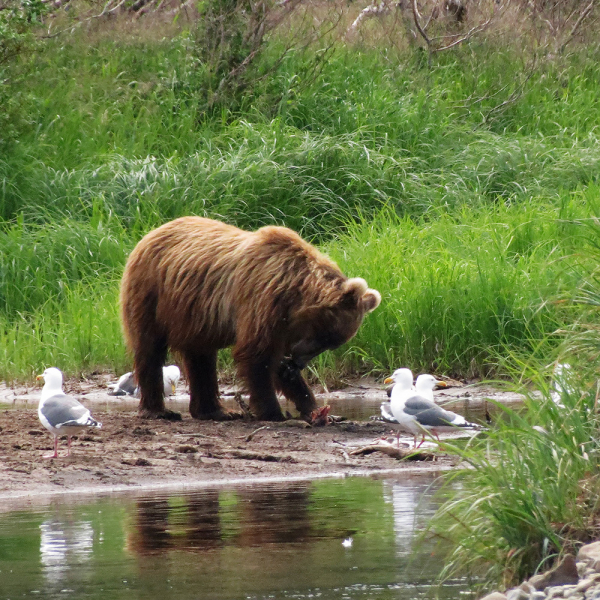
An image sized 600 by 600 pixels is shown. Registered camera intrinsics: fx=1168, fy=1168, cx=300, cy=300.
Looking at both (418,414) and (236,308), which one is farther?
(236,308)

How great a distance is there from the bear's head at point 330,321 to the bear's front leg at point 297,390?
14cm

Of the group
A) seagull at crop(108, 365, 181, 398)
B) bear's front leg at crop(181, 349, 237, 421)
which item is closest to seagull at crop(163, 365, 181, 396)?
seagull at crop(108, 365, 181, 398)

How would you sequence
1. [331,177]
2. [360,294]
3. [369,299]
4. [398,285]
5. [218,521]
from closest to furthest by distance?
1. [218,521]
2. [360,294]
3. [369,299]
4. [398,285]
5. [331,177]

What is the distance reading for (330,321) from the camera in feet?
25.8

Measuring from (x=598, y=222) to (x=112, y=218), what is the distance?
325 inches

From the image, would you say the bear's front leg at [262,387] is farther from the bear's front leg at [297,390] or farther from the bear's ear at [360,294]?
the bear's ear at [360,294]

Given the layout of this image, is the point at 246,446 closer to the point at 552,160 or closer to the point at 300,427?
the point at 300,427

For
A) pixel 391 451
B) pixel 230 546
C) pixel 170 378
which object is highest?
pixel 230 546

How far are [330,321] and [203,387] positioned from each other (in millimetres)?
1219

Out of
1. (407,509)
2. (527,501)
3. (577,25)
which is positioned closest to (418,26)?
(577,25)

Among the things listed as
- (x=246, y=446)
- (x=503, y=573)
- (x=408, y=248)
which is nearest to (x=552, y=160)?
(x=408, y=248)

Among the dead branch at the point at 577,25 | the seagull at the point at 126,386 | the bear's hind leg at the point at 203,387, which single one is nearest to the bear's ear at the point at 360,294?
the bear's hind leg at the point at 203,387

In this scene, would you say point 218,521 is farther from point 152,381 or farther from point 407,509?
point 152,381

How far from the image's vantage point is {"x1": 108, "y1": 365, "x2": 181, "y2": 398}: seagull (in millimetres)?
9602
